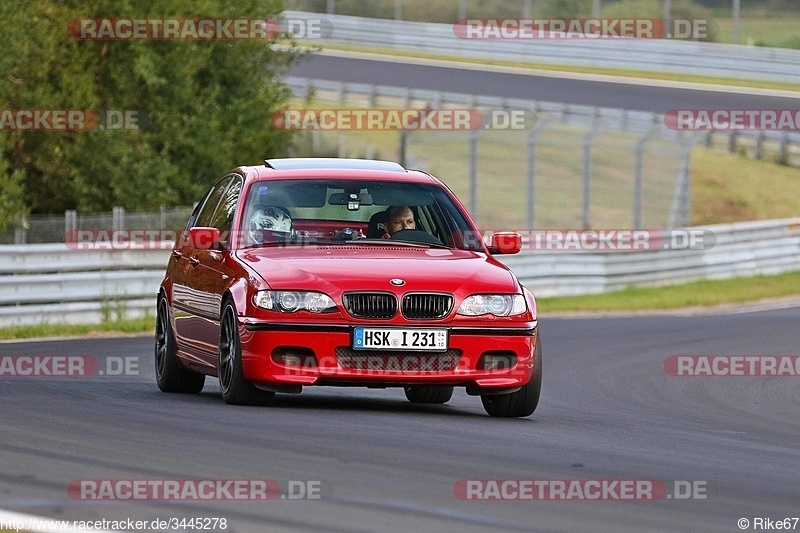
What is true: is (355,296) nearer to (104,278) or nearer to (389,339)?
(389,339)

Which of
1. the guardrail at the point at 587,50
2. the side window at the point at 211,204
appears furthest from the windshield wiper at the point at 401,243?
the guardrail at the point at 587,50

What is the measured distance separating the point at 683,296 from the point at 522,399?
54.8ft

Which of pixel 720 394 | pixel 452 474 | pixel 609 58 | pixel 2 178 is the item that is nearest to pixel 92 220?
pixel 2 178

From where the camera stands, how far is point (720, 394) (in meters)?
13.3

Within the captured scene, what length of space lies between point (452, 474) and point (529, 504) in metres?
0.71

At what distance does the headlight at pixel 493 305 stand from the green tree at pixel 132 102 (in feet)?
50.8

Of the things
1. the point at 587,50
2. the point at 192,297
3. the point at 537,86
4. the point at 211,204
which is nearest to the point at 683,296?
the point at 211,204

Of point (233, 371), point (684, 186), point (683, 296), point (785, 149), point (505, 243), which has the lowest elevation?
point (683, 296)

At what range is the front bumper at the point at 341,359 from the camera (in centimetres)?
944

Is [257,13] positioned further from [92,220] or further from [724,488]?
[724,488]

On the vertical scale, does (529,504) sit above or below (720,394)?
above

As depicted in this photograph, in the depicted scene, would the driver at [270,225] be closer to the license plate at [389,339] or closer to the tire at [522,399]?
the license plate at [389,339]

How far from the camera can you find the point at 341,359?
9445 millimetres

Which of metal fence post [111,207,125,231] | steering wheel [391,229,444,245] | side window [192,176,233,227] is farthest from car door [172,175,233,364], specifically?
metal fence post [111,207,125,231]
